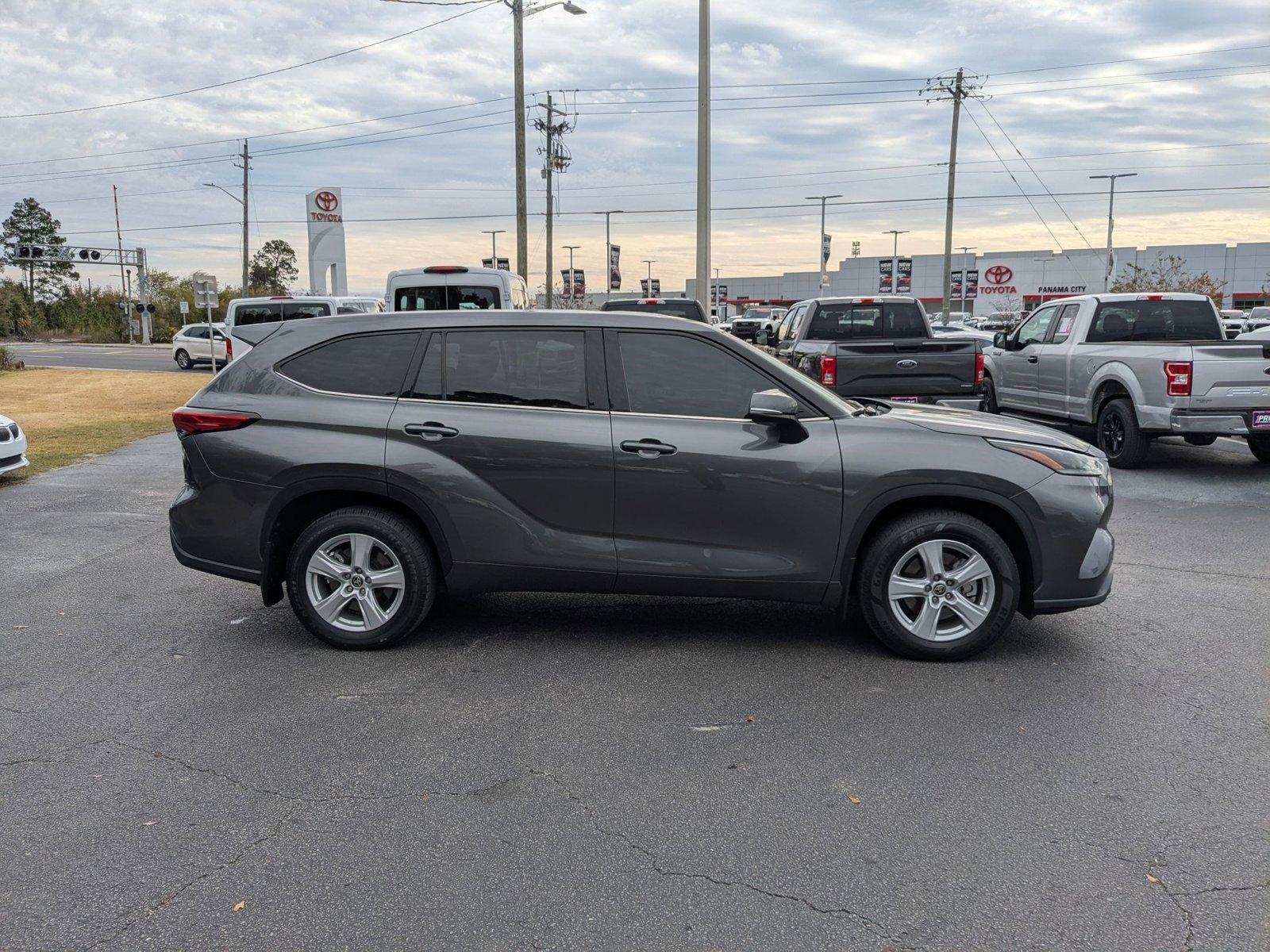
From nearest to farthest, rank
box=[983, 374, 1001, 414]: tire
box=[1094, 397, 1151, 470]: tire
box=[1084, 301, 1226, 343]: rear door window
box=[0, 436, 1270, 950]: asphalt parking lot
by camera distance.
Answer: box=[0, 436, 1270, 950]: asphalt parking lot → box=[1094, 397, 1151, 470]: tire → box=[1084, 301, 1226, 343]: rear door window → box=[983, 374, 1001, 414]: tire

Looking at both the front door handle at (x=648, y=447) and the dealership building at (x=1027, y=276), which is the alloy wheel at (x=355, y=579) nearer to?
the front door handle at (x=648, y=447)

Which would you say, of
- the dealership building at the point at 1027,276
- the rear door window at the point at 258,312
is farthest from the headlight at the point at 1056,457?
the dealership building at the point at 1027,276

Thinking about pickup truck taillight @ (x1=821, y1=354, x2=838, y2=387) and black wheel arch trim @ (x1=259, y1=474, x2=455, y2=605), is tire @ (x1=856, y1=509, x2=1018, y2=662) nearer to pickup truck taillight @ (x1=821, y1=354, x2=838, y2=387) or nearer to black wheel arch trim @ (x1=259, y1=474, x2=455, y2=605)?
black wheel arch trim @ (x1=259, y1=474, x2=455, y2=605)

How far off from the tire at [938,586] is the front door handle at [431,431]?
2.16 m

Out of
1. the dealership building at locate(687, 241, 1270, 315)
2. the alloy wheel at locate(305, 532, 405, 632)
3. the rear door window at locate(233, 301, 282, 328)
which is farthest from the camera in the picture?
the dealership building at locate(687, 241, 1270, 315)

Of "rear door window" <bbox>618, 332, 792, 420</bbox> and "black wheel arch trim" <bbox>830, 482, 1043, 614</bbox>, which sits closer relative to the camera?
"black wheel arch trim" <bbox>830, 482, 1043, 614</bbox>

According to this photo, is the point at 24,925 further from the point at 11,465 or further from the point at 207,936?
the point at 11,465

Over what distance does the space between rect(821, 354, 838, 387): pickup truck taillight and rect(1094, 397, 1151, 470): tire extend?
3.05 m

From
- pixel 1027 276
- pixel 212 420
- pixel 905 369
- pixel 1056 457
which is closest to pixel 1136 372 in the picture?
pixel 905 369

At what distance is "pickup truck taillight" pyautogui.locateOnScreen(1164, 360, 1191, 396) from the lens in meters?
10.9

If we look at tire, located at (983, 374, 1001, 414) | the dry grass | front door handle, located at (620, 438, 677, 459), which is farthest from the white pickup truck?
the dry grass

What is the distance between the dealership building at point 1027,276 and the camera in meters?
94.2

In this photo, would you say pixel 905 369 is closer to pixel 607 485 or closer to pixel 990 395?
pixel 990 395

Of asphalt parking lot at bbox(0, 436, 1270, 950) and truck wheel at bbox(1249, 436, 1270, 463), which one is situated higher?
truck wheel at bbox(1249, 436, 1270, 463)
